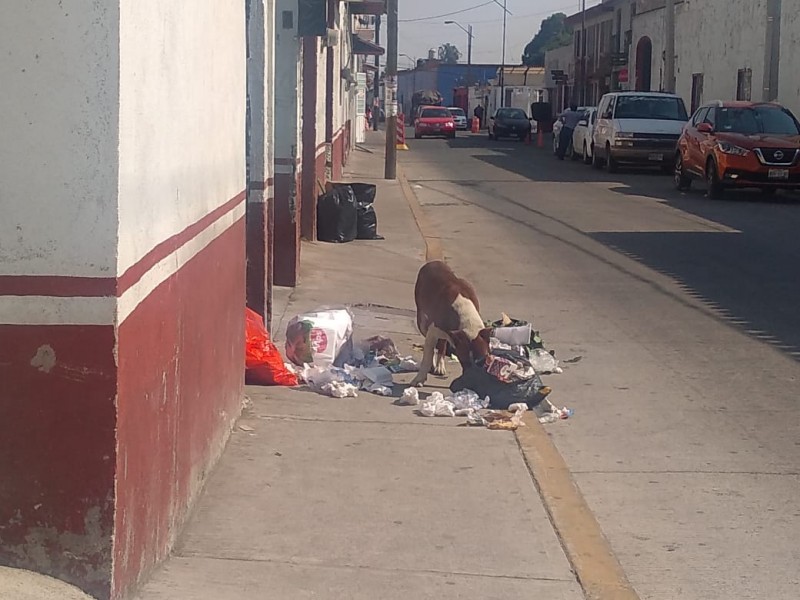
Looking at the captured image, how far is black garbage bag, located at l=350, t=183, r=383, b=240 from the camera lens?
1606 centimetres

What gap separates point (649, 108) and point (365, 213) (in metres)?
18.0

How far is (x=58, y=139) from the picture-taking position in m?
3.65

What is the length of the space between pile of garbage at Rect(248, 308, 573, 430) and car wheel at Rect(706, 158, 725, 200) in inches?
→ 593

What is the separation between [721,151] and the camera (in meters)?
23.0

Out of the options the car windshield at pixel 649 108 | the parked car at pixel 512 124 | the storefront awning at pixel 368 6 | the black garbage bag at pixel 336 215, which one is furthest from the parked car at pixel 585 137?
the black garbage bag at pixel 336 215

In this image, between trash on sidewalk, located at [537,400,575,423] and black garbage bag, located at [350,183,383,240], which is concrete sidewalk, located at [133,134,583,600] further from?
black garbage bag, located at [350,183,383,240]

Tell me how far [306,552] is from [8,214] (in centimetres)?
194

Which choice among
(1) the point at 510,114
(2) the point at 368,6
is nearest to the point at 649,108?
(2) the point at 368,6

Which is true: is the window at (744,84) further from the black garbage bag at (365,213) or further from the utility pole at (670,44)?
the black garbage bag at (365,213)

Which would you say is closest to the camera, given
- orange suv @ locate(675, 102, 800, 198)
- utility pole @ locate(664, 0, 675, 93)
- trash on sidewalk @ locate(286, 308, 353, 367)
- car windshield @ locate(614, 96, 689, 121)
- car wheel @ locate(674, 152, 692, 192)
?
trash on sidewalk @ locate(286, 308, 353, 367)

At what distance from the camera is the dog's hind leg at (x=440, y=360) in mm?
8125

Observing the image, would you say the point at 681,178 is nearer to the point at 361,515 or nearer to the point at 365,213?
the point at 365,213

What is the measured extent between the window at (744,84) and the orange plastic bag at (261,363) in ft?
99.3

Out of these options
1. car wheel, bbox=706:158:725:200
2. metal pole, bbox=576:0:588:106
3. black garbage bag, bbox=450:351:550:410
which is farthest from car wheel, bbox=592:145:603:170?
metal pole, bbox=576:0:588:106
